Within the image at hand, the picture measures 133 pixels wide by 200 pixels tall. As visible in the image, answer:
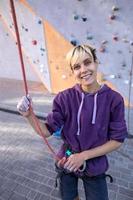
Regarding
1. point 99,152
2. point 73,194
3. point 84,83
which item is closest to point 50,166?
point 73,194

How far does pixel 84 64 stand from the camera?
4.33 feet

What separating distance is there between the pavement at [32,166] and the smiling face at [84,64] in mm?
1501

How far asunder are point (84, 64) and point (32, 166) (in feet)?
A: 6.21

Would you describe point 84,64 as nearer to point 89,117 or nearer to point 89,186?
point 89,117

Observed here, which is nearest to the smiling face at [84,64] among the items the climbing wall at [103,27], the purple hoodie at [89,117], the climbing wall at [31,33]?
the purple hoodie at [89,117]

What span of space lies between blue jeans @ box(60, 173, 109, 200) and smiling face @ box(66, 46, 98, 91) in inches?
24.3

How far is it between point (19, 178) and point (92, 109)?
5.43 ft

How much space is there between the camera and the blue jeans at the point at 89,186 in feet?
5.16

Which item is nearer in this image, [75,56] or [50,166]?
[75,56]

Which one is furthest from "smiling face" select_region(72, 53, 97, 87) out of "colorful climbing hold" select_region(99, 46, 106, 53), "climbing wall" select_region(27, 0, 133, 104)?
"colorful climbing hold" select_region(99, 46, 106, 53)

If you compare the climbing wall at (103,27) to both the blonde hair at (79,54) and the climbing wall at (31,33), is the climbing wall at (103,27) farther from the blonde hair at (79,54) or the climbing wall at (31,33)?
the blonde hair at (79,54)

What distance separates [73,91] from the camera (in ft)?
4.79

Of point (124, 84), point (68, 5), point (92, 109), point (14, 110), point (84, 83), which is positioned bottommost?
point (14, 110)

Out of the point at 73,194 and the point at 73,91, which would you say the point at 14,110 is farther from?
the point at 73,91
